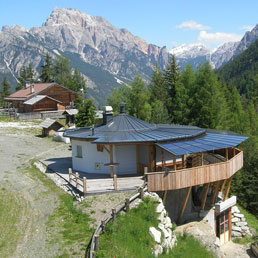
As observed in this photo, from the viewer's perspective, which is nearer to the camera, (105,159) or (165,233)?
(165,233)

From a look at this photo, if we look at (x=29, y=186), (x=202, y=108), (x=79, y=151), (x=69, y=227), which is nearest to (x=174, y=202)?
(x=69, y=227)

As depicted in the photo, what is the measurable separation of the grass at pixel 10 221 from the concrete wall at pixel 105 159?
5.13m

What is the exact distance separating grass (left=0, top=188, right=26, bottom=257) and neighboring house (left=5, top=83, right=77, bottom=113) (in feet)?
120

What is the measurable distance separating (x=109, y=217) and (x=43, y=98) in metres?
44.5

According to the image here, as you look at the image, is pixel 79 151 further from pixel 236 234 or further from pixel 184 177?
pixel 236 234

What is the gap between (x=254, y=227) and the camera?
28.0m

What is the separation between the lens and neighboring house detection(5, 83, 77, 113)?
5672 cm

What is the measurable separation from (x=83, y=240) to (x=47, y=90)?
48449 millimetres

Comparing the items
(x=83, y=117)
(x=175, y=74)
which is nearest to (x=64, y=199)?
(x=83, y=117)

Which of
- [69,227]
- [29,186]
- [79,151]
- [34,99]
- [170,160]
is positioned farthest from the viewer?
[34,99]

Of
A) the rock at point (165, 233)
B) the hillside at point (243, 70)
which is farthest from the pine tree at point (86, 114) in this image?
the hillside at point (243, 70)

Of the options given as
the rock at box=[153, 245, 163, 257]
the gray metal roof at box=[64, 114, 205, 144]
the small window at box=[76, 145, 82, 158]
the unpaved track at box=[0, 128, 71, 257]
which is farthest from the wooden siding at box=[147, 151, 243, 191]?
the small window at box=[76, 145, 82, 158]

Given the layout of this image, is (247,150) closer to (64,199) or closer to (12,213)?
(64,199)

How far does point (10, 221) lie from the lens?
17.0 metres
